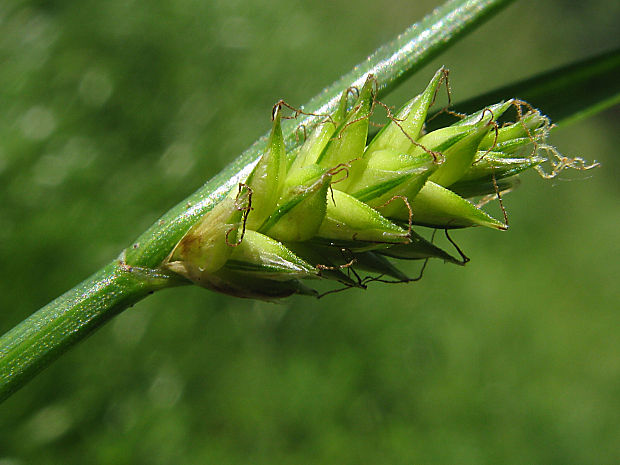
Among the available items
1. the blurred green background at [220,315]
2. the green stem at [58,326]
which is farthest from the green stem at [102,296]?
the blurred green background at [220,315]

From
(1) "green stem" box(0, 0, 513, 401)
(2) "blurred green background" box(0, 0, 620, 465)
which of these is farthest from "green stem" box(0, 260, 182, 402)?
(2) "blurred green background" box(0, 0, 620, 465)

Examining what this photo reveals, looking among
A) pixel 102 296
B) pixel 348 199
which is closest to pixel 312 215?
pixel 348 199

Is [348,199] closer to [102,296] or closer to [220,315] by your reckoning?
[102,296]

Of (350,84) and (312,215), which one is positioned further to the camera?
(350,84)

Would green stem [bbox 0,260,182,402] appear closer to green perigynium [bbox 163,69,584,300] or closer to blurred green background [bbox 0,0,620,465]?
green perigynium [bbox 163,69,584,300]

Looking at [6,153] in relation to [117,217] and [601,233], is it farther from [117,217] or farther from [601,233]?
[601,233]

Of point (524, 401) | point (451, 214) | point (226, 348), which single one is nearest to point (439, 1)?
point (524, 401)

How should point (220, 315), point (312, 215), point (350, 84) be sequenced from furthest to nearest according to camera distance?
point (220, 315) < point (350, 84) < point (312, 215)
